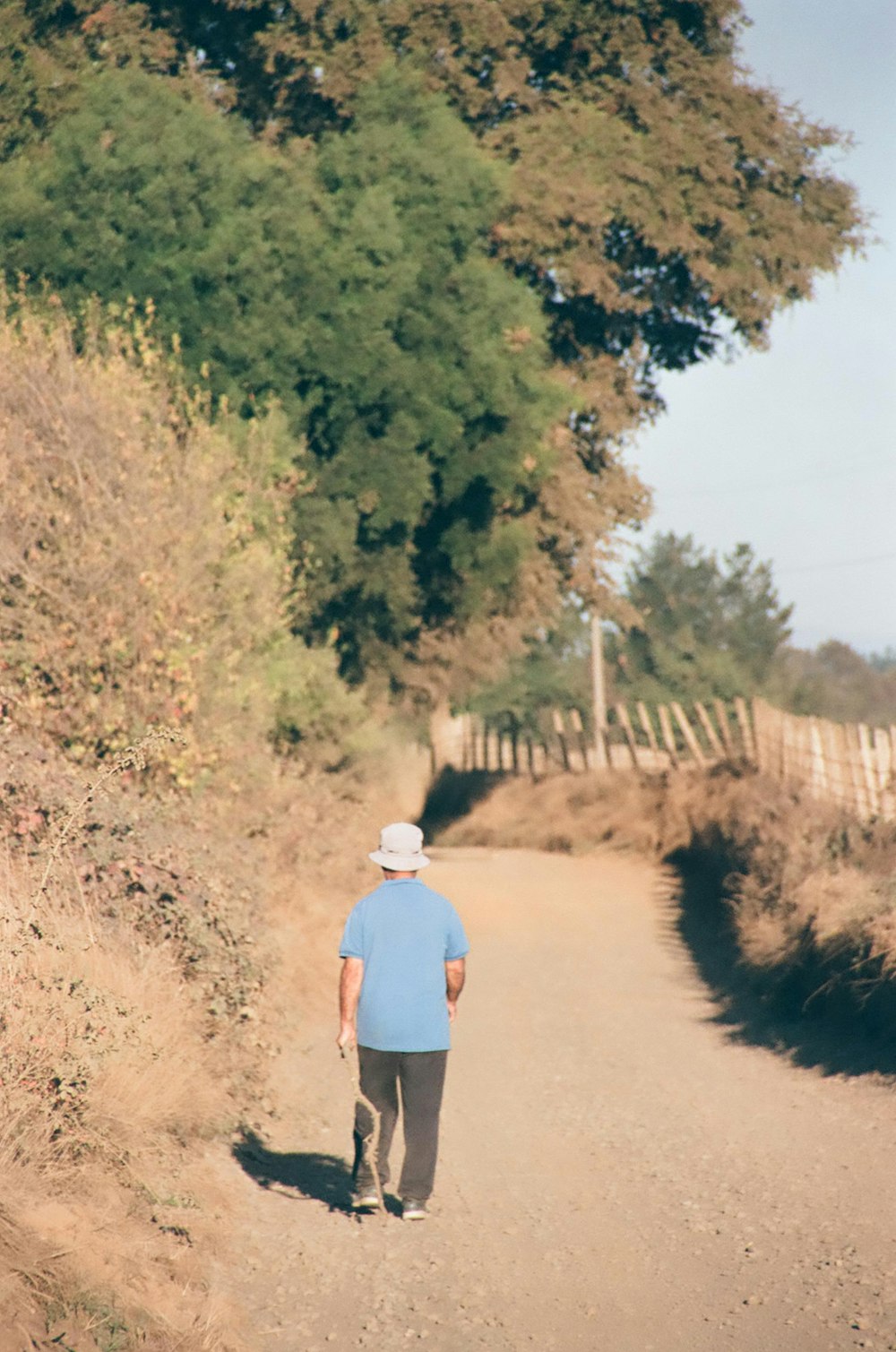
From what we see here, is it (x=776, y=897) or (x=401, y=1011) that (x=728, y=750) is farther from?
(x=401, y=1011)

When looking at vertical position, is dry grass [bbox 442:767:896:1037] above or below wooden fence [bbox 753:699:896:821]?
below

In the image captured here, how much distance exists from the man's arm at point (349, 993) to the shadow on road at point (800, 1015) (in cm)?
451

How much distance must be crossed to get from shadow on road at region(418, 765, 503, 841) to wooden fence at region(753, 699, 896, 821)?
1422 centimetres

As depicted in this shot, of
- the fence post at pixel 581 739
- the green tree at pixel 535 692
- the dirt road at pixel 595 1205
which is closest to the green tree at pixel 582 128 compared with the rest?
the fence post at pixel 581 739

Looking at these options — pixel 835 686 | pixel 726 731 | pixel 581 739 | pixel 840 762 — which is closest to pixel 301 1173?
pixel 840 762

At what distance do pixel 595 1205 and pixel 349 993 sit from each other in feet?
5.97

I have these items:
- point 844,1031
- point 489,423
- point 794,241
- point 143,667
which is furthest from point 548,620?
point 844,1031

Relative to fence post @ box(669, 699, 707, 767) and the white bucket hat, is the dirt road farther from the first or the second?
fence post @ box(669, 699, 707, 767)

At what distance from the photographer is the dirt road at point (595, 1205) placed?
599 cm

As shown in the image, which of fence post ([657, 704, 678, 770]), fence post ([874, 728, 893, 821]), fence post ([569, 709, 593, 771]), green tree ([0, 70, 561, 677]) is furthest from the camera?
fence post ([569, 709, 593, 771])

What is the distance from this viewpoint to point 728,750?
24703 mm

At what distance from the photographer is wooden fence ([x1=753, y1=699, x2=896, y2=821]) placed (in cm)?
1570

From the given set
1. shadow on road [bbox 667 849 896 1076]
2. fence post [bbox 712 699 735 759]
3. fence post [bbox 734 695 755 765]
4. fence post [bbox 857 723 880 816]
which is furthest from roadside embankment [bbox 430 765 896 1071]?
fence post [bbox 712 699 735 759]

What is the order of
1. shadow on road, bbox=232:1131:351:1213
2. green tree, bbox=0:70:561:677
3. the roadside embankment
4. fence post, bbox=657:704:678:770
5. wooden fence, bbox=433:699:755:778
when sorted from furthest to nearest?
fence post, bbox=657:704:678:770 → wooden fence, bbox=433:699:755:778 → green tree, bbox=0:70:561:677 → the roadside embankment → shadow on road, bbox=232:1131:351:1213
